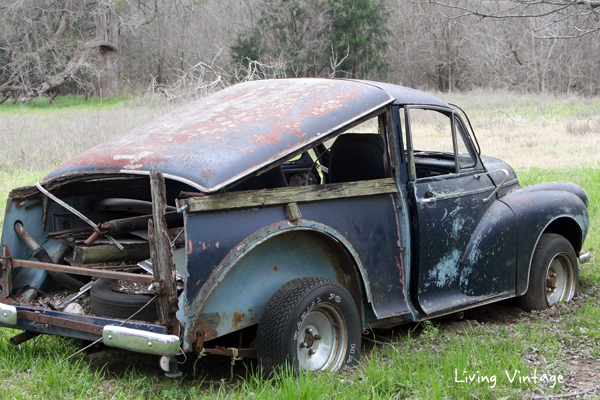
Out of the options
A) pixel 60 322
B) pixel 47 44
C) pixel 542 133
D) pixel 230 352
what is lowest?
pixel 230 352

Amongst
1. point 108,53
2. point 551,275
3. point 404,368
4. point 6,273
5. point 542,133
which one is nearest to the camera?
point 404,368

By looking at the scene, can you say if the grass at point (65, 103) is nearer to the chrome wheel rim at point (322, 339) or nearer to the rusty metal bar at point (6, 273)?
the rusty metal bar at point (6, 273)

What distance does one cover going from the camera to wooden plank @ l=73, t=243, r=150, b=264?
376 centimetres

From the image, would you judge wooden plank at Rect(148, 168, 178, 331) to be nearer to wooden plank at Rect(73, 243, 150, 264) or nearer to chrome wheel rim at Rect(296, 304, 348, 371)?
chrome wheel rim at Rect(296, 304, 348, 371)

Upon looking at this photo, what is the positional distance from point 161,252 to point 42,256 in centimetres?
127

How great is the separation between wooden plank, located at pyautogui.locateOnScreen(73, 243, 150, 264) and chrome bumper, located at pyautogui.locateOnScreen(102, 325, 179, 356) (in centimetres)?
83

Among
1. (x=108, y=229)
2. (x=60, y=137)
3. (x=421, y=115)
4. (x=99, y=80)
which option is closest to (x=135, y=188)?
(x=108, y=229)

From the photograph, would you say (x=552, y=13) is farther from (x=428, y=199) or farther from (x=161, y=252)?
(x=161, y=252)

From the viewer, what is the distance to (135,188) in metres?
4.42

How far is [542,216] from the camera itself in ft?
15.4

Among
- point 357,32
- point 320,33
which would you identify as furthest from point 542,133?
point 320,33

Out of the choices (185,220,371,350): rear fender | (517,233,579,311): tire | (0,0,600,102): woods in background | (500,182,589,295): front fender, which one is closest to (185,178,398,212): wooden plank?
(185,220,371,350): rear fender

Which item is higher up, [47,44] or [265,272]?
[47,44]

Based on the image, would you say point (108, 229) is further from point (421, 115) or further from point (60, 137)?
point (421, 115)
